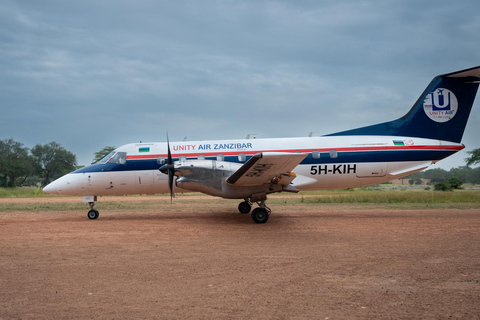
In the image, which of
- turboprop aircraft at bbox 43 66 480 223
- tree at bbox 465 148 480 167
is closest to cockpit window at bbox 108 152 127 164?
turboprop aircraft at bbox 43 66 480 223

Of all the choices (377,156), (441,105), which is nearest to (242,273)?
(377,156)

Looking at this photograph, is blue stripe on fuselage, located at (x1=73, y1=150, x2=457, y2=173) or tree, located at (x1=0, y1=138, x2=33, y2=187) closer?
blue stripe on fuselage, located at (x1=73, y1=150, x2=457, y2=173)

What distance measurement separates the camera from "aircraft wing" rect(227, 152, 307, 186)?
10.5 m

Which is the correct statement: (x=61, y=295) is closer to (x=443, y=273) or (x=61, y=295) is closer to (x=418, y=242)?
(x=443, y=273)

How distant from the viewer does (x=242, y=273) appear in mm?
6273

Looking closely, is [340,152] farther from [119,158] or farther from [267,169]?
[119,158]

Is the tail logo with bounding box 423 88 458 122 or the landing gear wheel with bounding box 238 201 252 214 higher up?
the tail logo with bounding box 423 88 458 122

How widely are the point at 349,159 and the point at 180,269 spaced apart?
990 cm

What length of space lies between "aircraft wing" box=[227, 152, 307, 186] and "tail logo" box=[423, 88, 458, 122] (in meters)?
7.19

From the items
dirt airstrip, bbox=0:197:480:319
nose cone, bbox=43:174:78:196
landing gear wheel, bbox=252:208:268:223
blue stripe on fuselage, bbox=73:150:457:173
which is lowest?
dirt airstrip, bbox=0:197:480:319

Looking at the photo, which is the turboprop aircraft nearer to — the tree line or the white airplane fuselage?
the white airplane fuselage

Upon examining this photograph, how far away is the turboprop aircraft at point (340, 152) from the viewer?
1471 centimetres

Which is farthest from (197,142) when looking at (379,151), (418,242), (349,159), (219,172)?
(418,242)

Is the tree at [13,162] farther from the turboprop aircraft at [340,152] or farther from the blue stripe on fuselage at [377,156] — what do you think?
the blue stripe on fuselage at [377,156]
